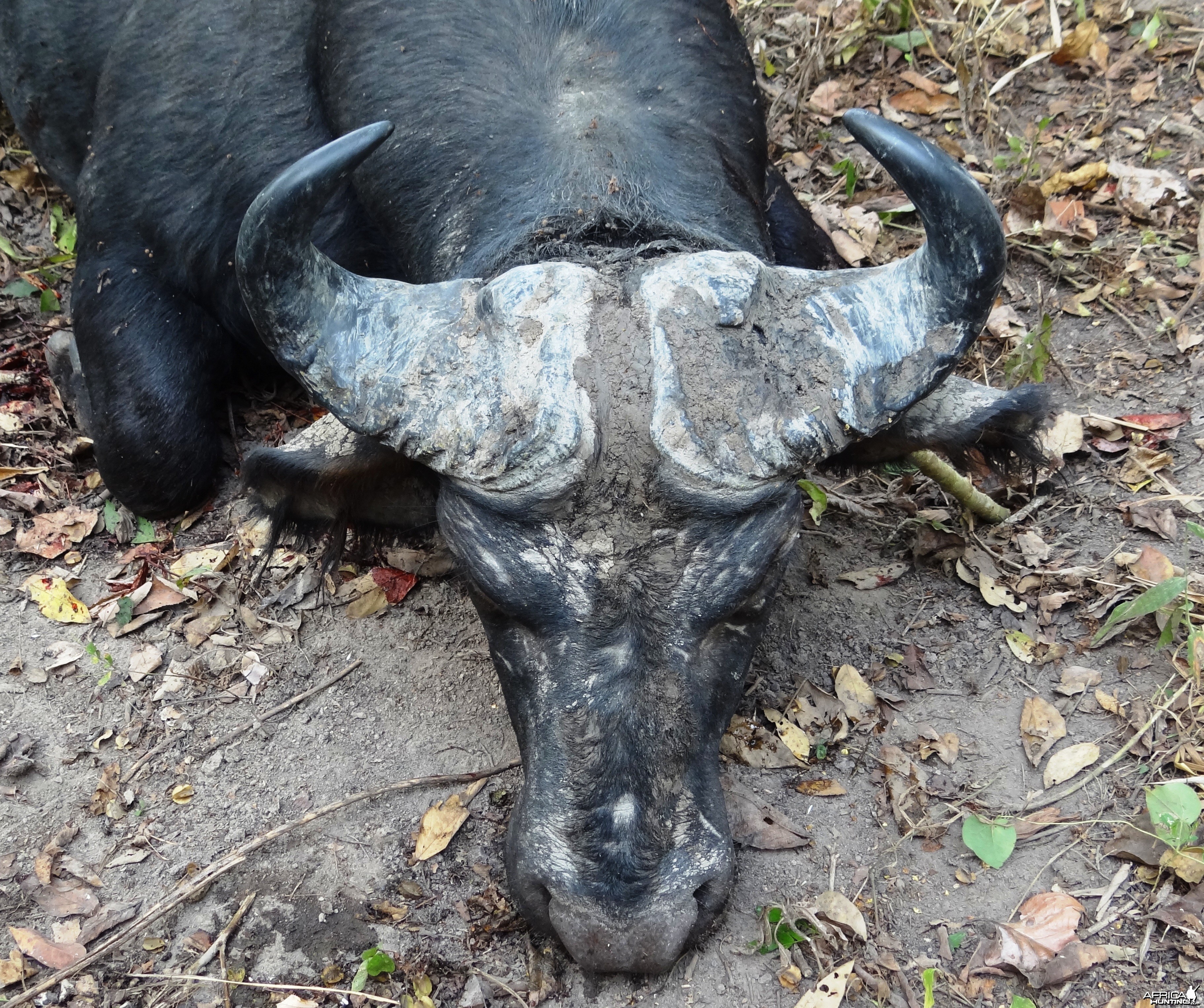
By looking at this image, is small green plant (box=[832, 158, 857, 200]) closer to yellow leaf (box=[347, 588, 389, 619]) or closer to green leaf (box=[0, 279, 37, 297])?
yellow leaf (box=[347, 588, 389, 619])

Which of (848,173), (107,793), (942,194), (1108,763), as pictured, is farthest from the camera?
(848,173)

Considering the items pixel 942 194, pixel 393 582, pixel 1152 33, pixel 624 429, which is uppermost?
pixel 942 194

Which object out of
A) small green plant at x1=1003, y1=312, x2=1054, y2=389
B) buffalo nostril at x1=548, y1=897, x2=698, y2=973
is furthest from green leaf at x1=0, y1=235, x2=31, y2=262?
small green plant at x1=1003, y1=312, x2=1054, y2=389

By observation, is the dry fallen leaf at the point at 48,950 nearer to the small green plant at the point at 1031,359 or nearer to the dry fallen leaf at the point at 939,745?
the dry fallen leaf at the point at 939,745

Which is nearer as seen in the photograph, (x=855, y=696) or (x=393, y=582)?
(x=855, y=696)

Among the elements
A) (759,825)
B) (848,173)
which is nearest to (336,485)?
(759,825)

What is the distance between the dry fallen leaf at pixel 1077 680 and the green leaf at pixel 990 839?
0.64m

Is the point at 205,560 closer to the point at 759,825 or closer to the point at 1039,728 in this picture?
the point at 759,825

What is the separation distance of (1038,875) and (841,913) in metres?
0.63

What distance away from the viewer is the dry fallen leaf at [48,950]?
3.26 metres

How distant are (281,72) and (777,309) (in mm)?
2600

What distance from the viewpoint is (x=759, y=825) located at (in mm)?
3438

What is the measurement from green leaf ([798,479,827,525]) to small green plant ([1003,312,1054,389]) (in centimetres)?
97

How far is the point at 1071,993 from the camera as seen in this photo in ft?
9.91
